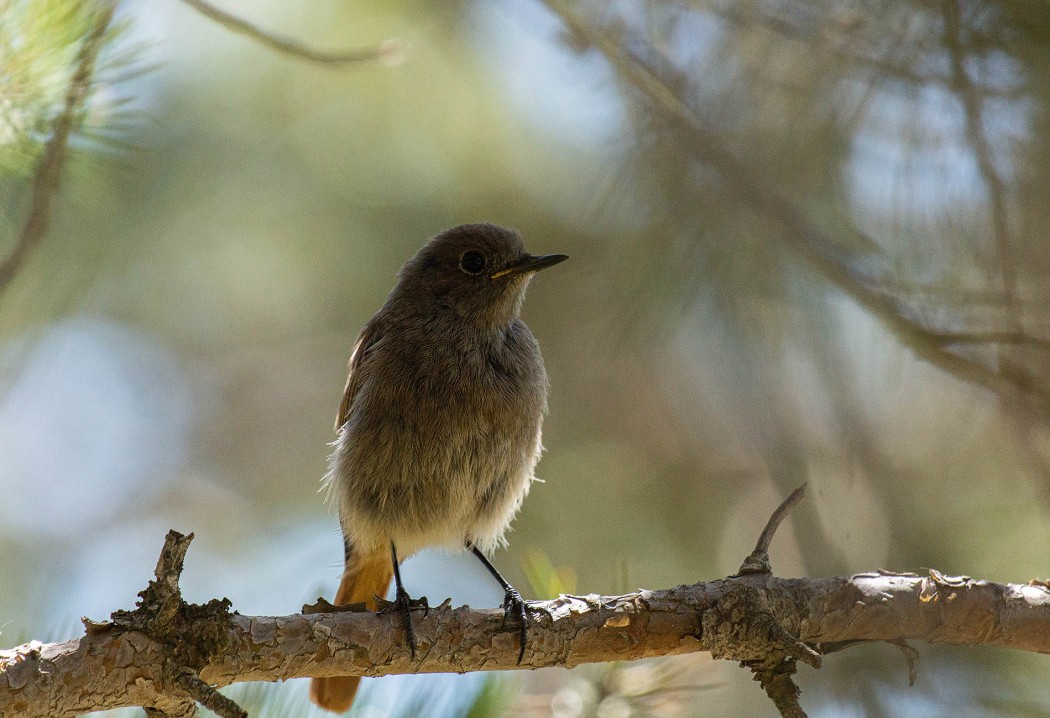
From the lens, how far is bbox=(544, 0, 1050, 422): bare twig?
316 centimetres

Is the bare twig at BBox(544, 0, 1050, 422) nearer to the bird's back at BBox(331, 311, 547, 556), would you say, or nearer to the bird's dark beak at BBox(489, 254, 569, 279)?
the bird's dark beak at BBox(489, 254, 569, 279)

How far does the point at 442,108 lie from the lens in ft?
17.4

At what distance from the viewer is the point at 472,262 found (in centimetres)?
414

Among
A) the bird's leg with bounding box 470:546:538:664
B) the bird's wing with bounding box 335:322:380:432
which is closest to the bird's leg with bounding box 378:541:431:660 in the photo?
the bird's leg with bounding box 470:546:538:664

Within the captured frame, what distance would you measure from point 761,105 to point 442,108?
6.45 ft

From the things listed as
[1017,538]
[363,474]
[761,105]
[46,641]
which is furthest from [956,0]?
[46,641]

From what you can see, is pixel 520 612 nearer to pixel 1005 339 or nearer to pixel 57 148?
pixel 1005 339

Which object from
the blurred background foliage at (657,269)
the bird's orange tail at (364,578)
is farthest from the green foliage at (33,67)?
the bird's orange tail at (364,578)

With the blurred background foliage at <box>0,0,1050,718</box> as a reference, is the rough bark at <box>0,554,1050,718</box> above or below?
below

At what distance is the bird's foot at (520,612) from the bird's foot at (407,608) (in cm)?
23

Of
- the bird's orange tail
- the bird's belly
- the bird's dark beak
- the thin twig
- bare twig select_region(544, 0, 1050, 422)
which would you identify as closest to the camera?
the thin twig

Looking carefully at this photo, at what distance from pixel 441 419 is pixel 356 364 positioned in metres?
0.65

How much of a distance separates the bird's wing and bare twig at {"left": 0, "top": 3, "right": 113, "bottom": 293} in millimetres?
1333

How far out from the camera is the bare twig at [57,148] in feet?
9.72
